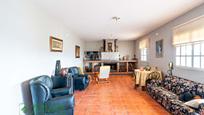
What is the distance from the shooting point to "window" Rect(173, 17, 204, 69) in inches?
130

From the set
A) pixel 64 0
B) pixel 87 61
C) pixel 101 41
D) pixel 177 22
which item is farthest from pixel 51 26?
pixel 101 41

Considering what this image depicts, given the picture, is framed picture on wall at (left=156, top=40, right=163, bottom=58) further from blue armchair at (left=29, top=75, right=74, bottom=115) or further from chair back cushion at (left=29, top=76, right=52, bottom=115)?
chair back cushion at (left=29, top=76, right=52, bottom=115)

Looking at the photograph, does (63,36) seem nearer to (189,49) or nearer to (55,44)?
(55,44)

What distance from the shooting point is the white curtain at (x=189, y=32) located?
3.23 m

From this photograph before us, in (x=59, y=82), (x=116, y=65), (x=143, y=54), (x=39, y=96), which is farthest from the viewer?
(x=116, y=65)

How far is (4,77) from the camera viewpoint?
2227 mm

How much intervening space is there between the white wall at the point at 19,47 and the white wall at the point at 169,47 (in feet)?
12.1

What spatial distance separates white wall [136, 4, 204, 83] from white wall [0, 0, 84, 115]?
3.67 metres

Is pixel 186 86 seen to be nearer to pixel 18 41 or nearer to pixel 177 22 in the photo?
pixel 177 22

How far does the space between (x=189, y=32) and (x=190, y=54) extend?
570 mm

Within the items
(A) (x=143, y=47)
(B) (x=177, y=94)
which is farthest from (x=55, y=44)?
(A) (x=143, y=47)

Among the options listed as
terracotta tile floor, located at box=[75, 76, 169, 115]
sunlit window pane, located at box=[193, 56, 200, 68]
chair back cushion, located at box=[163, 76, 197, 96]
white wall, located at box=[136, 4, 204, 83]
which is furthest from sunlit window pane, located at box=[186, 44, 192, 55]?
terracotta tile floor, located at box=[75, 76, 169, 115]

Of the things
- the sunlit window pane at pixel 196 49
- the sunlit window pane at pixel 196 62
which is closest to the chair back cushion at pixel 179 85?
the sunlit window pane at pixel 196 62

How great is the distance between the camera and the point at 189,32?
367 cm
